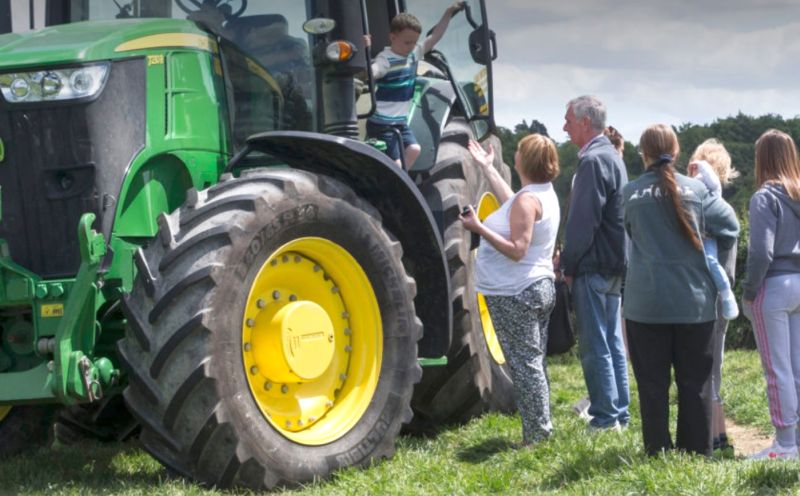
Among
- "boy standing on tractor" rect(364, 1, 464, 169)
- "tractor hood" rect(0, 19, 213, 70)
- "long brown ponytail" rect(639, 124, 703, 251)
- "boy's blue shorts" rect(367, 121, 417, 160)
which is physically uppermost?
"tractor hood" rect(0, 19, 213, 70)

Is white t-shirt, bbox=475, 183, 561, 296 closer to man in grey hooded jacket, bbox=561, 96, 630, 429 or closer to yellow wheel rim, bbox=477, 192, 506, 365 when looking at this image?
man in grey hooded jacket, bbox=561, 96, 630, 429

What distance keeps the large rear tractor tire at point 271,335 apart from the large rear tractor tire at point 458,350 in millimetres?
865

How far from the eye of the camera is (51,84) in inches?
219

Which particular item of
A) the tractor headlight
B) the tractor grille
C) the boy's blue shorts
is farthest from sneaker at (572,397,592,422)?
the tractor headlight

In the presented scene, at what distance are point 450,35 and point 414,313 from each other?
2791mm

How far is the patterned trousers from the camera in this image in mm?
6227

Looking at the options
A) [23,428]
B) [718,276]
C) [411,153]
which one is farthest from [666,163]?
[23,428]

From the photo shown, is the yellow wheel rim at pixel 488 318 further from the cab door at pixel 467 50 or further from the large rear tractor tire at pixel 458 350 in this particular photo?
the cab door at pixel 467 50

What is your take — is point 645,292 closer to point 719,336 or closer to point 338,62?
point 719,336

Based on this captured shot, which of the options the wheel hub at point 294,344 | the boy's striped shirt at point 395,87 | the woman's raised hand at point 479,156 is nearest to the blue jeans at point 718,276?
the woman's raised hand at point 479,156

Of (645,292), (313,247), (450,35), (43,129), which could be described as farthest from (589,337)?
(43,129)

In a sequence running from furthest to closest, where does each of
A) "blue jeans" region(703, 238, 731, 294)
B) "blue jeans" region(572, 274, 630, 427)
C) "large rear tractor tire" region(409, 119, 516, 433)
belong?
"large rear tractor tire" region(409, 119, 516, 433) < "blue jeans" region(572, 274, 630, 427) < "blue jeans" region(703, 238, 731, 294)

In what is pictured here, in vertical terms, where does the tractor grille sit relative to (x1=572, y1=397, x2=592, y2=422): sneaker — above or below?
above

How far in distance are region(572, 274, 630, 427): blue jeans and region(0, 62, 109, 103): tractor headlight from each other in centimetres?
289
